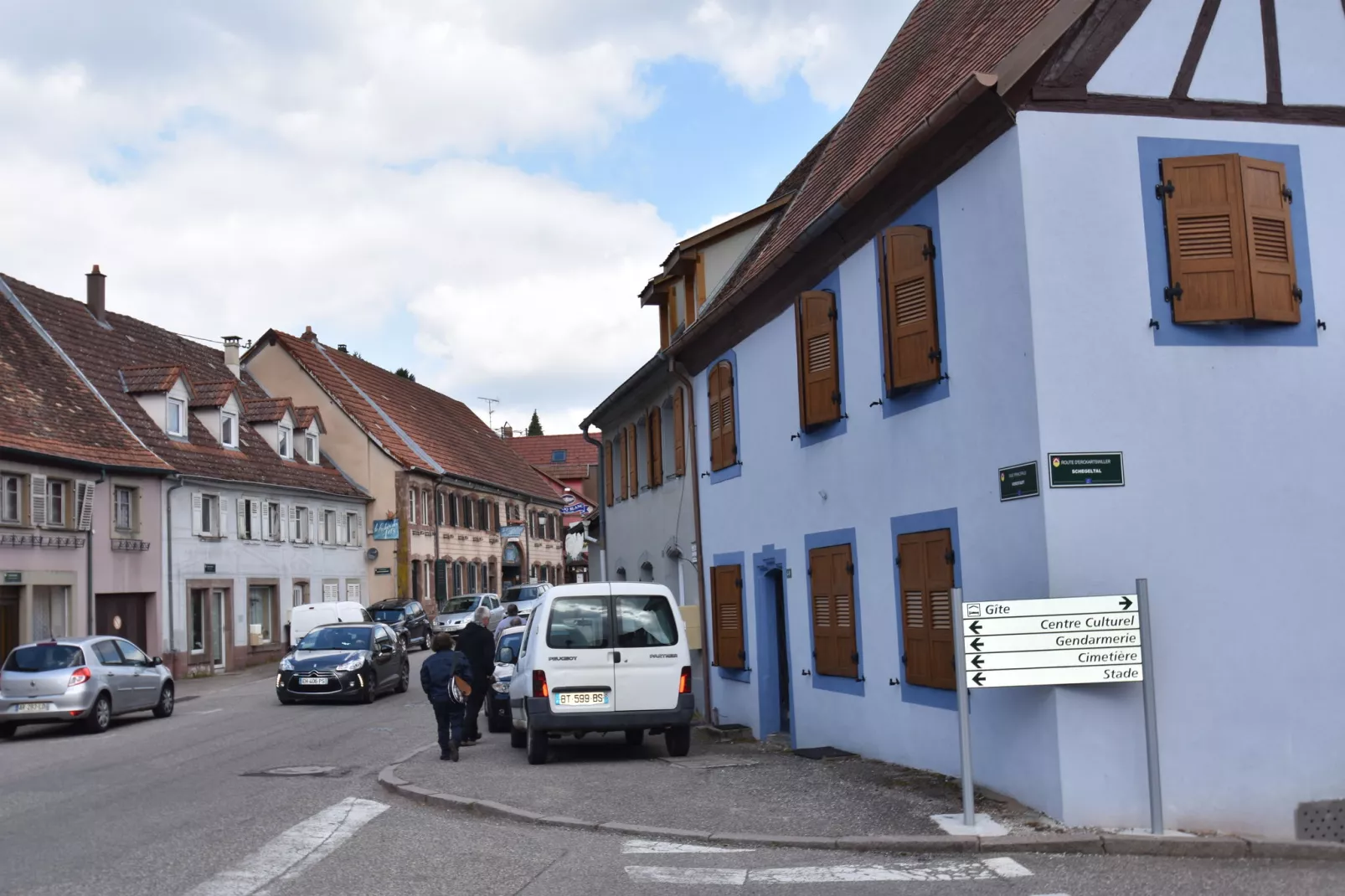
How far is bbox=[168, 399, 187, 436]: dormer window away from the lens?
37.5m

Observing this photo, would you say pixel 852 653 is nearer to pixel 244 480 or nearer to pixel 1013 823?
pixel 1013 823

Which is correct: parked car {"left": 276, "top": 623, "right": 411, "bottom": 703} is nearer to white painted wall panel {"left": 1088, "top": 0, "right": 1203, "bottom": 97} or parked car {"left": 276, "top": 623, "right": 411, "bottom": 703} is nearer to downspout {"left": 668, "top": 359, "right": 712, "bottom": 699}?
downspout {"left": 668, "top": 359, "right": 712, "bottom": 699}

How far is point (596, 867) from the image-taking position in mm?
9328

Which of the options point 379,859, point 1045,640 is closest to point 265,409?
point 379,859

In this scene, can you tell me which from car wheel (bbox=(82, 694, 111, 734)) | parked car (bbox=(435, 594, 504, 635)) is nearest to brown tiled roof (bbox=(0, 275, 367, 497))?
parked car (bbox=(435, 594, 504, 635))

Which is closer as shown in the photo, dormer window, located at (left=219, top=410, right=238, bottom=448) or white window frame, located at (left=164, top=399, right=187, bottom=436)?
white window frame, located at (left=164, top=399, right=187, bottom=436)

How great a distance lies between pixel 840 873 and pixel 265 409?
38.5 meters

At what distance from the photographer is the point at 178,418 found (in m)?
38.1

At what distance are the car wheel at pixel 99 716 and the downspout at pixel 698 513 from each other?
9.81 metres

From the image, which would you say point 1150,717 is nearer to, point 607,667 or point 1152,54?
point 1152,54

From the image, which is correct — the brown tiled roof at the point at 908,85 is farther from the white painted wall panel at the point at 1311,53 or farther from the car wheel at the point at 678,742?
the car wheel at the point at 678,742

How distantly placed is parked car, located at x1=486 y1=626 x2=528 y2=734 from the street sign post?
1021 centimetres

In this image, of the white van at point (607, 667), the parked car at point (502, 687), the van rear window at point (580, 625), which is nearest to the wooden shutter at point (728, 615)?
the parked car at point (502, 687)

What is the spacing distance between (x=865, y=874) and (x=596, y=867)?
1.83 metres
